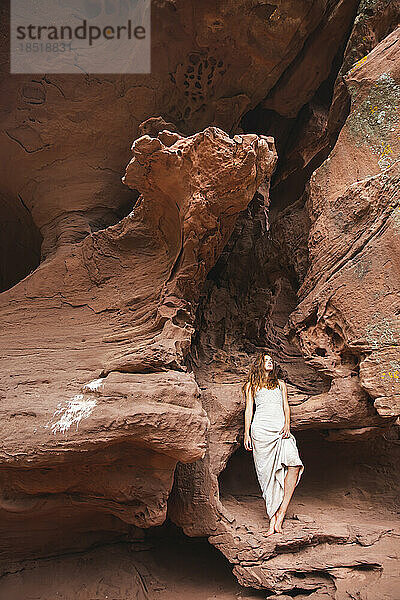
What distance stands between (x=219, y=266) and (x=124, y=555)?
8.42ft

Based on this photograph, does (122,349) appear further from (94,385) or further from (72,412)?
(72,412)

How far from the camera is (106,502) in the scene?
126 inches

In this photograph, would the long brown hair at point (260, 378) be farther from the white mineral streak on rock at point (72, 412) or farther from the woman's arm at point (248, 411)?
the white mineral streak on rock at point (72, 412)

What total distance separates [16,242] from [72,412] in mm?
3232

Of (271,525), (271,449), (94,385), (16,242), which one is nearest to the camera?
(94,385)

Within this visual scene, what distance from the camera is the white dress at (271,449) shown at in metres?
3.41

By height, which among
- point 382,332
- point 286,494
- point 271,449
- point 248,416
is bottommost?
point 286,494

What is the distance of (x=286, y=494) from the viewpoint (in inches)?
133

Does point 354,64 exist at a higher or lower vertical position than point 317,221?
higher

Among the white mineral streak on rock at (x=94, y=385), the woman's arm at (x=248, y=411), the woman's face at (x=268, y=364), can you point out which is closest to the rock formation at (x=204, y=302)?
the white mineral streak on rock at (x=94, y=385)

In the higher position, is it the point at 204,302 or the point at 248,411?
the point at 204,302

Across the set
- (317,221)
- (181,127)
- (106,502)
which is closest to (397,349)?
(317,221)

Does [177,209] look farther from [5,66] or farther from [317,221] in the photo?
[5,66]

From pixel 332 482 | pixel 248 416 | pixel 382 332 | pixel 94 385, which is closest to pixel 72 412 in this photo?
pixel 94 385
